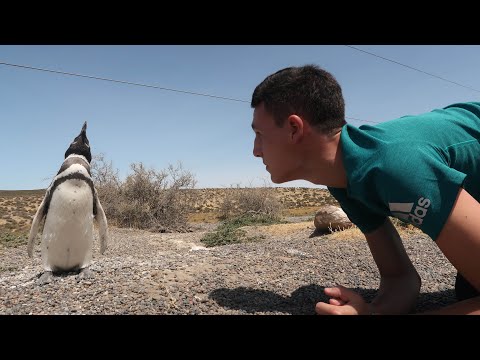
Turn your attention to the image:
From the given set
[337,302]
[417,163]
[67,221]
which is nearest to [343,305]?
[337,302]

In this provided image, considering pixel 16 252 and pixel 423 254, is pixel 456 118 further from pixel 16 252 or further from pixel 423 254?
pixel 16 252

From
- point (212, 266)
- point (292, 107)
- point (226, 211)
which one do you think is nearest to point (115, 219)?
point (226, 211)

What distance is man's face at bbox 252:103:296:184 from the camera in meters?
1.82

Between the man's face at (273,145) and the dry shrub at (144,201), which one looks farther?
the dry shrub at (144,201)

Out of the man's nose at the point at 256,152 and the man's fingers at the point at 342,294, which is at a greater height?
the man's nose at the point at 256,152

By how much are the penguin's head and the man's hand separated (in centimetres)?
364

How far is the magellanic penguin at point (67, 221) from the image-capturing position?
13.3 feet

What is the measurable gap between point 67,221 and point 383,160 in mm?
3601

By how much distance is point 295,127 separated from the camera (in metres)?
1.76

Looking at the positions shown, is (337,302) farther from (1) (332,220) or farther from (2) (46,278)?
(1) (332,220)

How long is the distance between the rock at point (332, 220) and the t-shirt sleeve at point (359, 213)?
5.87m

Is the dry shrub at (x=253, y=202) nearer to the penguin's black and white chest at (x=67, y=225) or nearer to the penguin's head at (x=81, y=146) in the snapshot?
the penguin's head at (x=81, y=146)

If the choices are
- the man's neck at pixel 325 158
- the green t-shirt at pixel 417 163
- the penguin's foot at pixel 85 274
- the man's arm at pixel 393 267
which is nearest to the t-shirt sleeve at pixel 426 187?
the green t-shirt at pixel 417 163

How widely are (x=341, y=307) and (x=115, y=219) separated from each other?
14.6 meters
